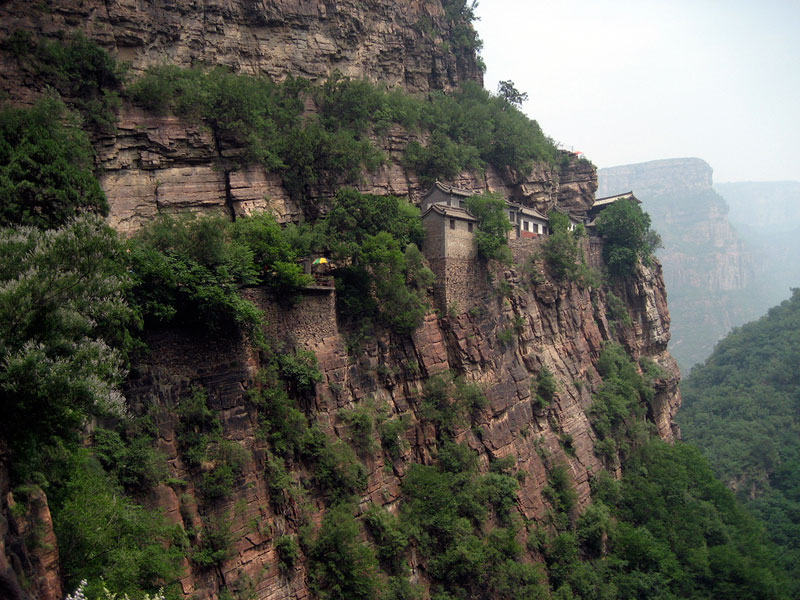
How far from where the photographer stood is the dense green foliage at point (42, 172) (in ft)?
54.7

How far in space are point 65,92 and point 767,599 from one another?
129ft

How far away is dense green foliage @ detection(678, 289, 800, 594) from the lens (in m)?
44.7

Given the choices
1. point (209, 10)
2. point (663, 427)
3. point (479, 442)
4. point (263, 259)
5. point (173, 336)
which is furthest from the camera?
point (663, 427)

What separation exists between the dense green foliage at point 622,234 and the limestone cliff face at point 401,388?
1733 millimetres

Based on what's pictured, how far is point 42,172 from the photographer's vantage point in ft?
56.9

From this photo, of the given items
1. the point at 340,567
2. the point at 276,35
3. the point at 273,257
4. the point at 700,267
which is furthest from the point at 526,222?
the point at 700,267

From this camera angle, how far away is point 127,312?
1401 centimetres

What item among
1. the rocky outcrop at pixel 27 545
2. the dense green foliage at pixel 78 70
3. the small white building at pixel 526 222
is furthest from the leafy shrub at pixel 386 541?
the small white building at pixel 526 222

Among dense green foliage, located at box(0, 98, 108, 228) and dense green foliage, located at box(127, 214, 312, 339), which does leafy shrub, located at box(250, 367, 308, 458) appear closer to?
dense green foliage, located at box(127, 214, 312, 339)

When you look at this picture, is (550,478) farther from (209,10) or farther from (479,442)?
(209,10)

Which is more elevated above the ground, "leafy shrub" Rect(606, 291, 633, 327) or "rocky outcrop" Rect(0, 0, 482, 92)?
"rocky outcrop" Rect(0, 0, 482, 92)

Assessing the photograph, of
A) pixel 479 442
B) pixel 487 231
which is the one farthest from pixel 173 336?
pixel 487 231

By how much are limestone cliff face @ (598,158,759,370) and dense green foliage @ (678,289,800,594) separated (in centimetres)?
5399

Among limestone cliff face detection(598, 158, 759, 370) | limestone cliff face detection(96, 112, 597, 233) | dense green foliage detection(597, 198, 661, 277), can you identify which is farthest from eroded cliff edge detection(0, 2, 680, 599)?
limestone cliff face detection(598, 158, 759, 370)
